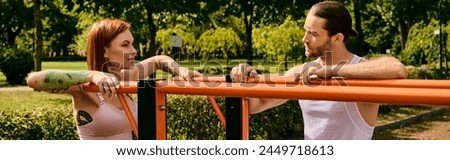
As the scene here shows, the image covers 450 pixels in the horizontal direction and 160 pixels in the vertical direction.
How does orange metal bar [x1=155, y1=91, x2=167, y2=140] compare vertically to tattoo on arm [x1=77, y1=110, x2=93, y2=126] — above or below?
above

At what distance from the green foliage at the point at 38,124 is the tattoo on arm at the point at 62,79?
14.7ft

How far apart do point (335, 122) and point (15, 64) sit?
69.3 feet

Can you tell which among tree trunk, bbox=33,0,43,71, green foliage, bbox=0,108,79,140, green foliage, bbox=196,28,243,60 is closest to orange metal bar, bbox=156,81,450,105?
green foliage, bbox=0,108,79,140

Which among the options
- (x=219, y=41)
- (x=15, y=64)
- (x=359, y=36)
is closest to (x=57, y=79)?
(x=359, y=36)

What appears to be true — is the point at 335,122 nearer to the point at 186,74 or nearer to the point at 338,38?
the point at 338,38

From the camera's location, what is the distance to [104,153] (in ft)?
6.33

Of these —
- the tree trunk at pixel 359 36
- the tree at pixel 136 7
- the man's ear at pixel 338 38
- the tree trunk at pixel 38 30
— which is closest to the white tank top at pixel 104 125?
the man's ear at pixel 338 38

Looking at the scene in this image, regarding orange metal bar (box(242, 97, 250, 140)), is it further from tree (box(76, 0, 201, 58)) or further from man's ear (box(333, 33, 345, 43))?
tree (box(76, 0, 201, 58))

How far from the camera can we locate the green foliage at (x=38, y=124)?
6605mm

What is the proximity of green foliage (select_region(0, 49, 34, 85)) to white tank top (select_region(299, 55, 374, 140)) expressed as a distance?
20.8 m

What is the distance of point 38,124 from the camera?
6.77 metres

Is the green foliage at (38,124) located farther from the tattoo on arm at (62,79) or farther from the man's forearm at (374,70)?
the man's forearm at (374,70)

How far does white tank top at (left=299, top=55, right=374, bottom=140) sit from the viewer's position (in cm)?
264

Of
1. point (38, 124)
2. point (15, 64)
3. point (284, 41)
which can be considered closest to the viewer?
point (38, 124)
